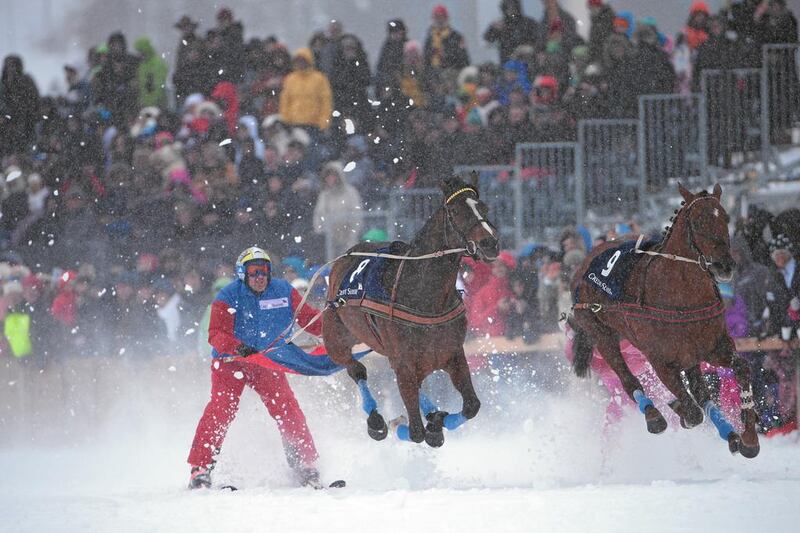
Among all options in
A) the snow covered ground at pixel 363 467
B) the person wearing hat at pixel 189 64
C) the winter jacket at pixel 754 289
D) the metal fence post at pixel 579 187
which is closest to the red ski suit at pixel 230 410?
the snow covered ground at pixel 363 467

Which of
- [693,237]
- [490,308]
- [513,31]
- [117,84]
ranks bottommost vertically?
[490,308]

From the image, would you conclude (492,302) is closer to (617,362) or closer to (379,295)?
(617,362)

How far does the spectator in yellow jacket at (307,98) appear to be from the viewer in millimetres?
14102

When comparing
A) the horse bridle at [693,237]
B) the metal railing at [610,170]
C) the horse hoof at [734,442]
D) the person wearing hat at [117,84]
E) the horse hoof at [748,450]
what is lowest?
the horse hoof at [748,450]

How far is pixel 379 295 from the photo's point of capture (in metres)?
8.88

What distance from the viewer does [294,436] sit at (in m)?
9.34

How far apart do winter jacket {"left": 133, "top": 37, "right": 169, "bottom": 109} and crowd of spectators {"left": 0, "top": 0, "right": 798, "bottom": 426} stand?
12.1 inches

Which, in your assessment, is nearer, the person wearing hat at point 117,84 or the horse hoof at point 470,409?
the horse hoof at point 470,409

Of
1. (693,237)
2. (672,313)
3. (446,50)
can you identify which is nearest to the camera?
(693,237)

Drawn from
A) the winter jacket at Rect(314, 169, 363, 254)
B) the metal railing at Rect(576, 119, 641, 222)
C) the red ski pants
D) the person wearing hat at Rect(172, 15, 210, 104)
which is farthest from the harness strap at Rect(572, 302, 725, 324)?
the person wearing hat at Rect(172, 15, 210, 104)

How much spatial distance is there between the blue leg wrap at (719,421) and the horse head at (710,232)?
84cm

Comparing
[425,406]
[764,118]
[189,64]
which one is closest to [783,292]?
[764,118]

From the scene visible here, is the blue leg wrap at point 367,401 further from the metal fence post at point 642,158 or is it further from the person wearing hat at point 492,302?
the metal fence post at point 642,158

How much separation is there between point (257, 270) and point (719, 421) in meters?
3.20
